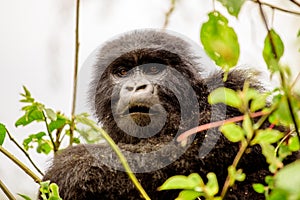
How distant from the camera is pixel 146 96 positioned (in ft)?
8.94

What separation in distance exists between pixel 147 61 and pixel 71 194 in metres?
0.98

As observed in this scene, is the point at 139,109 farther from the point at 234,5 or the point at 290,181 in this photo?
the point at 290,181

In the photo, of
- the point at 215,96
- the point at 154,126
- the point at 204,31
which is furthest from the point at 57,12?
the point at 215,96

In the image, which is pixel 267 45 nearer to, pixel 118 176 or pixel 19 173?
pixel 118 176

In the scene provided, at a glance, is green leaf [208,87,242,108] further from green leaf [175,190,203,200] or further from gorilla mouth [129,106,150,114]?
gorilla mouth [129,106,150,114]

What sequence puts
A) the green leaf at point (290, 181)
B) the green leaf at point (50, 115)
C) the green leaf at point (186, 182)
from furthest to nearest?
the green leaf at point (50, 115), the green leaf at point (186, 182), the green leaf at point (290, 181)

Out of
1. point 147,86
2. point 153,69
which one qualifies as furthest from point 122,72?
point 147,86

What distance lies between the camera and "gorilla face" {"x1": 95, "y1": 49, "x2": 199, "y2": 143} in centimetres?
274

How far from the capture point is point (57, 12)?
8.05 ft

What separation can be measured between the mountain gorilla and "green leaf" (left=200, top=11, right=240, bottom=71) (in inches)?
49.3

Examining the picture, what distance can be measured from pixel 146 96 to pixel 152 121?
0.46ft

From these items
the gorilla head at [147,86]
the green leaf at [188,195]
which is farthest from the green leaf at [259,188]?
the gorilla head at [147,86]

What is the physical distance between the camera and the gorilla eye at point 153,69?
121 inches

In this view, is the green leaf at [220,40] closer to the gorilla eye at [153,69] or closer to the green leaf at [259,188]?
the green leaf at [259,188]
